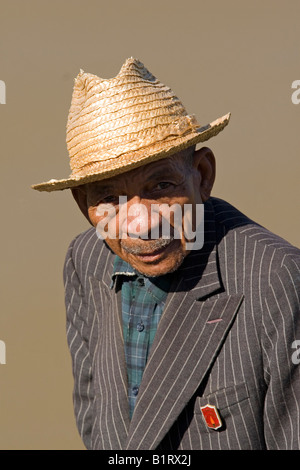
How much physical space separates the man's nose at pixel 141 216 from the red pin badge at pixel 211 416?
0.52 m

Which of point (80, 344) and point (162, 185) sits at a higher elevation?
point (162, 185)

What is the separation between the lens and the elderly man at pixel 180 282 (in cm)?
229

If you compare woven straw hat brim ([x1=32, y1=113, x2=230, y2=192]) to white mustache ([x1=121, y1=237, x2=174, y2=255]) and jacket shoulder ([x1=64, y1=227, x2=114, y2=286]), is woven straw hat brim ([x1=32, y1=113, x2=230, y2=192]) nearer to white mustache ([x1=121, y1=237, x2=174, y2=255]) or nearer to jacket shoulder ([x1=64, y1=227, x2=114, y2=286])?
white mustache ([x1=121, y1=237, x2=174, y2=255])

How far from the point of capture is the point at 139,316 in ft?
8.68

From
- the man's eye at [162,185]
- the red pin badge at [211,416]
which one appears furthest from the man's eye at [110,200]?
the red pin badge at [211,416]

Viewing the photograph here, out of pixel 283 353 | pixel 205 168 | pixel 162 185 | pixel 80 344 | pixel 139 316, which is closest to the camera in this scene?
pixel 283 353

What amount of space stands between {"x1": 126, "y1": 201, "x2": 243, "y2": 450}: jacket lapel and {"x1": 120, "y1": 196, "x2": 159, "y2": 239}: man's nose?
0.24 metres

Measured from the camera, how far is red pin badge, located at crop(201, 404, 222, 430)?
240 cm

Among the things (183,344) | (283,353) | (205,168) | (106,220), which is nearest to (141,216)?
(106,220)

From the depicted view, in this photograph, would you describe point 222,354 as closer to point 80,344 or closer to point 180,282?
point 180,282

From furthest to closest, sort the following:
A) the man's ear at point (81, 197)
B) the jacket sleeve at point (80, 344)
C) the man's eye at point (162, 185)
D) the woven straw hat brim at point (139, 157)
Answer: the jacket sleeve at point (80, 344), the man's ear at point (81, 197), the man's eye at point (162, 185), the woven straw hat brim at point (139, 157)

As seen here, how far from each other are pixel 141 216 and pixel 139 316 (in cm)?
44

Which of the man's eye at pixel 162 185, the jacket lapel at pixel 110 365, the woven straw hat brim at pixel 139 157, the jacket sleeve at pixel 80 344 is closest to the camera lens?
the woven straw hat brim at pixel 139 157

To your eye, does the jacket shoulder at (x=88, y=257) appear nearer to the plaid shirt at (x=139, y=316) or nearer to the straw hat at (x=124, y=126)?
the plaid shirt at (x=139, y=316)
